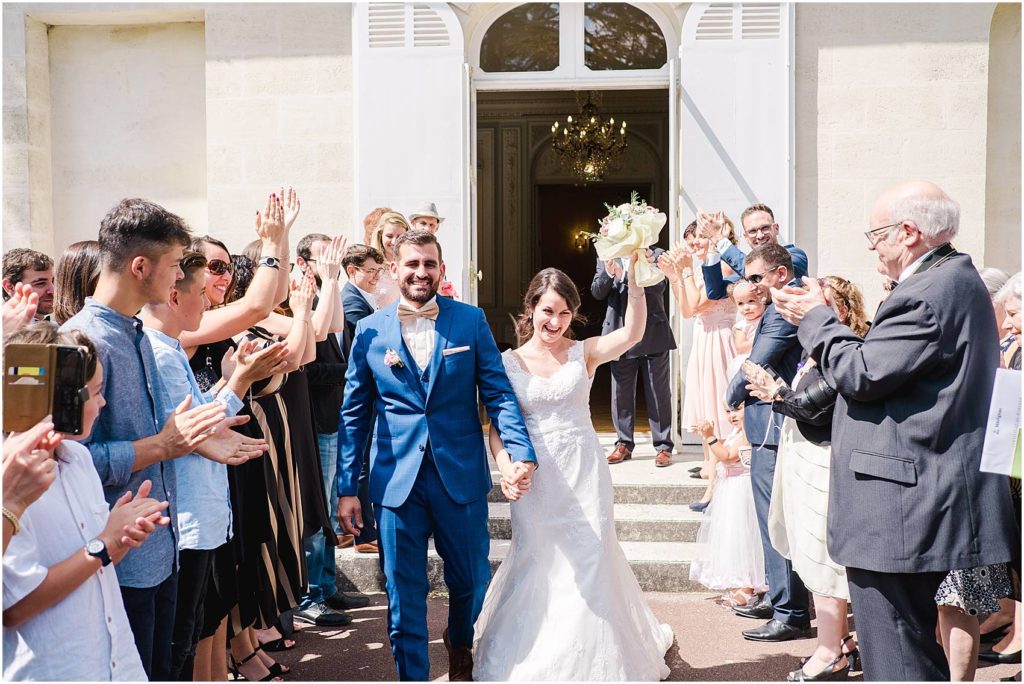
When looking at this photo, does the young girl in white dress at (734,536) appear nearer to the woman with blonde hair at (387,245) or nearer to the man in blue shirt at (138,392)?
the woman with blonde hair at (387,245)

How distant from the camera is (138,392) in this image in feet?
10.1

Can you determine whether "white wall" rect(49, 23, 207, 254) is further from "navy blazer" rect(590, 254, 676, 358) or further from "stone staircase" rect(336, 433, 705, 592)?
"stone staircase" rect(336, 433, 705, 592)

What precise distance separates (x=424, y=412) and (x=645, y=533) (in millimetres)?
2866

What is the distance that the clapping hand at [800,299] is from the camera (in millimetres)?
3514

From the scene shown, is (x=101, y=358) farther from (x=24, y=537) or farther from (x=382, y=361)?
(x=382, y=361)

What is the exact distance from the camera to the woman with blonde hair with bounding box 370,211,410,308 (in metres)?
6.24

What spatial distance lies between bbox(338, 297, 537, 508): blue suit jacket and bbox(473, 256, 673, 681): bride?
6.1 inches

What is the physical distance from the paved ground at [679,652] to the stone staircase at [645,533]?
35 cm

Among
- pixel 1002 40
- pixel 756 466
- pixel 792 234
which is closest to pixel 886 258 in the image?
pixel 756 466

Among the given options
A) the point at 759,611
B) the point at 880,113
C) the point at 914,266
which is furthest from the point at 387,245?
the point at 880,113

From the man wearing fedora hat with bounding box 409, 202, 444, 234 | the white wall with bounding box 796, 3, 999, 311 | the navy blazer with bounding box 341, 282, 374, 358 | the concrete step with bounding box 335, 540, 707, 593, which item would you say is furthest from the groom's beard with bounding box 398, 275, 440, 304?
the white wall with bounding box 796, 3, 999, 311

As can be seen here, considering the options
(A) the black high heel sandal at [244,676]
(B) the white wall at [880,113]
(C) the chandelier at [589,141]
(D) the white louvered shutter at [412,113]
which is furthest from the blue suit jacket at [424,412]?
(C) the chandelier at [589,141]

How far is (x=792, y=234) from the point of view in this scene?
8.08 metres

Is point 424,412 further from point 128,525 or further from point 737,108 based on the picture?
point 737,108
